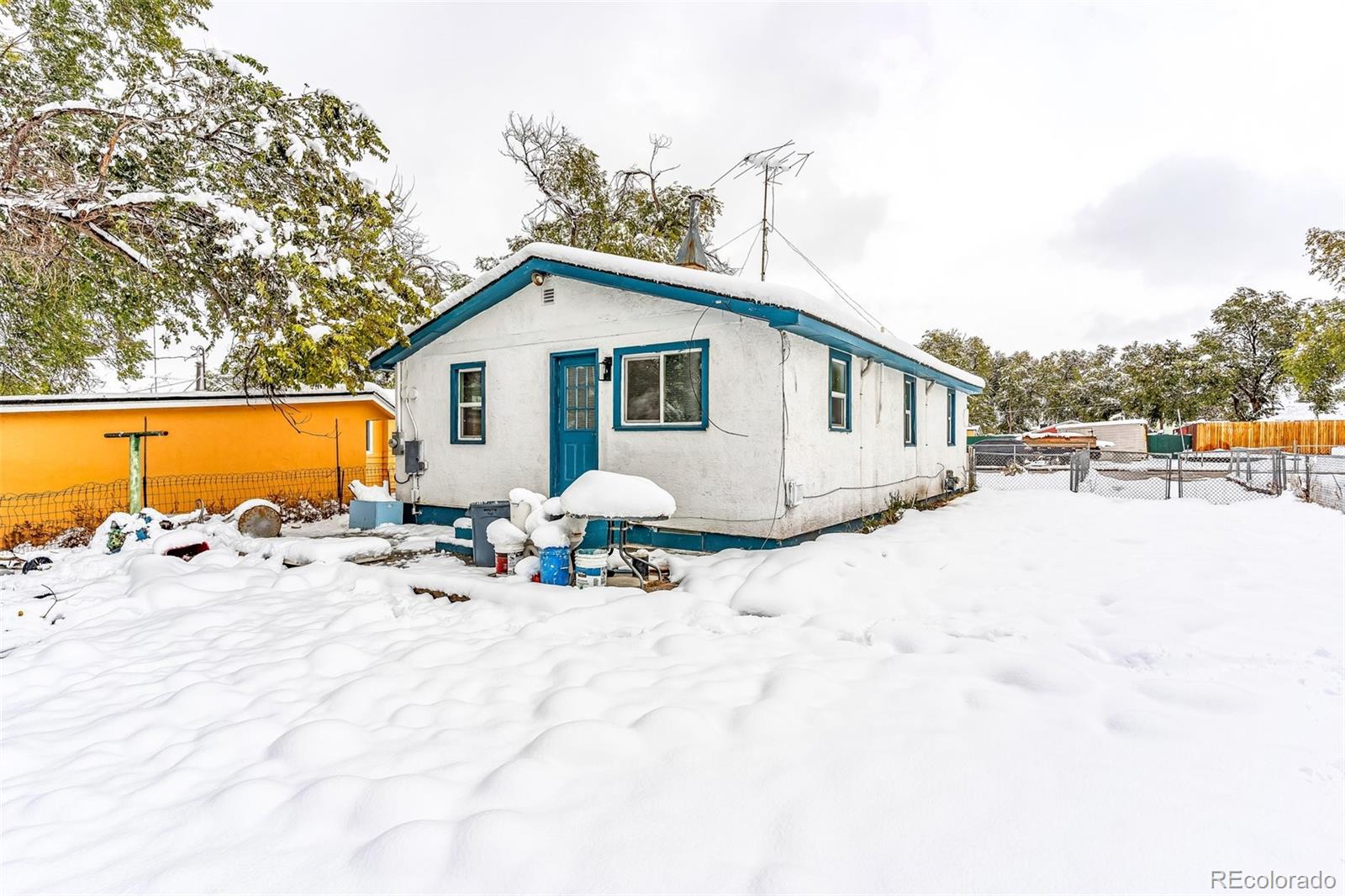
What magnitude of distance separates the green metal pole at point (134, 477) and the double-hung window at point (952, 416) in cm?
1593

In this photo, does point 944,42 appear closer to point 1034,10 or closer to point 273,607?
point 1034,10

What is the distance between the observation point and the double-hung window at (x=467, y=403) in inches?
352

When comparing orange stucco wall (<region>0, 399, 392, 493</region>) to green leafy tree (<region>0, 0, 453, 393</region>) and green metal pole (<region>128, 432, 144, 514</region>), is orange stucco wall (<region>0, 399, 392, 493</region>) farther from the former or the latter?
green metal pole (<region>128, 432, 144, 514</region>)

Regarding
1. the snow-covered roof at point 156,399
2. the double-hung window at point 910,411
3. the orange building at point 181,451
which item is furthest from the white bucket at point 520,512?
the double-hung window at point 910,411

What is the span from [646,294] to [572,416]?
2027 mm

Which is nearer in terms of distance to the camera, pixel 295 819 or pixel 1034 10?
pixel 295 819

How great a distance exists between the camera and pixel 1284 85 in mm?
10047

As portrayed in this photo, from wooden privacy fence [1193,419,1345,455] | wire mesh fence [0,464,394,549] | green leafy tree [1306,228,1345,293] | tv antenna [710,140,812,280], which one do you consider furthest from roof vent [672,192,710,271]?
wooden privacy fence [1193,419,1345,455]

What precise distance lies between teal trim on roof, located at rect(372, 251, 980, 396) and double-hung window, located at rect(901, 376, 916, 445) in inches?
15.3

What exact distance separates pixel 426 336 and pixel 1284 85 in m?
15.7

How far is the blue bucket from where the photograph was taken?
5605mm

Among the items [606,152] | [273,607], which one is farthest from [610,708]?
[606,152]

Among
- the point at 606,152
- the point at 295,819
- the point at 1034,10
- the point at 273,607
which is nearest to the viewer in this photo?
the point at 295,819

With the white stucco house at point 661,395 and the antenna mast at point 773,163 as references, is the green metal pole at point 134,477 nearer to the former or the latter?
the white stucco house at point 661,395
